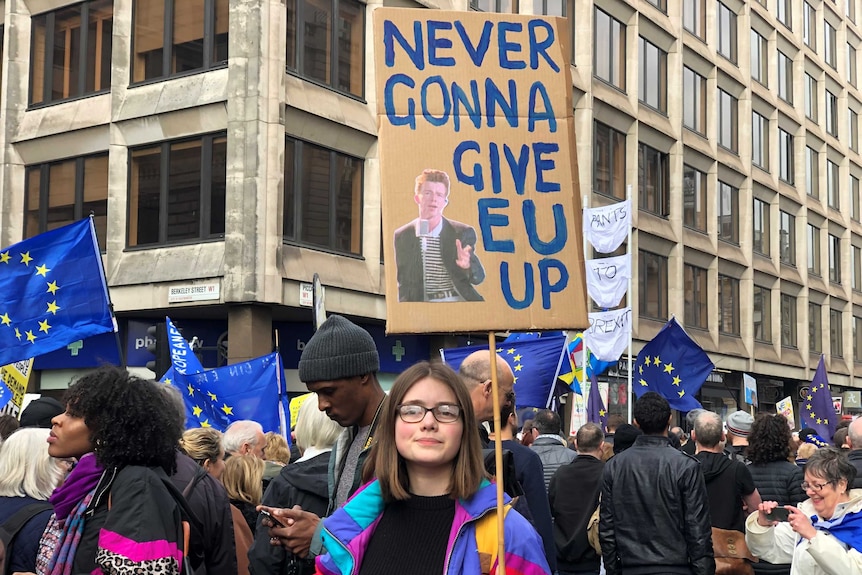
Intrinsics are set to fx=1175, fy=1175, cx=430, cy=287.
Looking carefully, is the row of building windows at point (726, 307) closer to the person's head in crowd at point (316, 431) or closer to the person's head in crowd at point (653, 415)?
the person's head in crowd at point (653, 415)

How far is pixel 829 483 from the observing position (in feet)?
19.9

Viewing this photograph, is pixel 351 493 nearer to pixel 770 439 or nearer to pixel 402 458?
pixel 402 458

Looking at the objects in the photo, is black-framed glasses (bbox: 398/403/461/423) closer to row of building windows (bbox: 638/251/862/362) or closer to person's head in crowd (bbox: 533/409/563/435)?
person's head in crowd (bbox: 533/409/563/435)

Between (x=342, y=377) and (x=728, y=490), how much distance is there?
4.54 m

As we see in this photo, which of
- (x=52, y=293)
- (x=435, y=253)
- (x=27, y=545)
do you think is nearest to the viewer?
(x=435, y=253)

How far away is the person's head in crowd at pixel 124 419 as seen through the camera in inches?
167

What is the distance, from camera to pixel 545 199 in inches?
185

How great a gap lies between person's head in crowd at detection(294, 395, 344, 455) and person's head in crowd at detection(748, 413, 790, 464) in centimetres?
424

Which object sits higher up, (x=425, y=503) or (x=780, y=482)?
(x=425, y=503)

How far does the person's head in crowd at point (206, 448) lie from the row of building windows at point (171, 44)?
14.4 metres

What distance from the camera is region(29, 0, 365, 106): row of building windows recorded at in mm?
20562

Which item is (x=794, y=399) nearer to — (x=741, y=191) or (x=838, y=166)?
(x=741, y=191)

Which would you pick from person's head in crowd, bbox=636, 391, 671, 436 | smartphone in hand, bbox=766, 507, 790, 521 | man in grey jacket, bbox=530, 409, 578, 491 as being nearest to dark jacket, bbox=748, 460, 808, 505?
smartphone in hand, bbox=766, 507, 790, 521

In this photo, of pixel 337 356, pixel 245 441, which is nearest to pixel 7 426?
pixel 245 441
